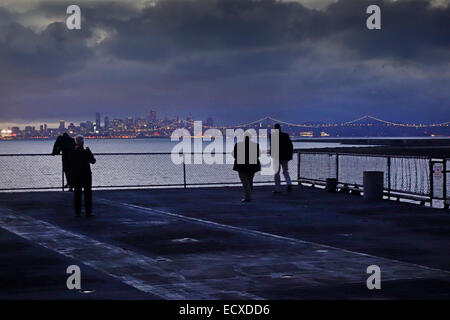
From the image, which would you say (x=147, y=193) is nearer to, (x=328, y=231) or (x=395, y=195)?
(x=395, y=195)

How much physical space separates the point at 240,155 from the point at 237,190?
488cm

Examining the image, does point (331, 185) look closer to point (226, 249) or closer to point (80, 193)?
point (80, 193)

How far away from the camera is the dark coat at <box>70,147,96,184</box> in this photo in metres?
18.6

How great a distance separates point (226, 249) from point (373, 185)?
34.3 feet

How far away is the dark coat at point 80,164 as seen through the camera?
60.9ft

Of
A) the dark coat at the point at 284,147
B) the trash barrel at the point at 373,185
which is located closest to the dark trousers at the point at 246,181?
the dark coat at the point at 284,147

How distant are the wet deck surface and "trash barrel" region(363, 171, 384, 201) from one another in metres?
0.57

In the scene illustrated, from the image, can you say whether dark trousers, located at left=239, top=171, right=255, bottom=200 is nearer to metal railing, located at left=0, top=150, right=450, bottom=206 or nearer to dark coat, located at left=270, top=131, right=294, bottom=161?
dark coat, located at left=270, top=131, right=294, bottom=161

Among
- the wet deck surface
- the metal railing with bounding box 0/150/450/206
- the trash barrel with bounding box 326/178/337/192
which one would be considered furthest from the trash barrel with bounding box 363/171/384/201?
the trash barrel with bounding box 326/178/337/192

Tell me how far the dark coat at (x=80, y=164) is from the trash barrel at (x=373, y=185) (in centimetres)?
839

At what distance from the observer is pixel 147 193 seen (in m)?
25.8

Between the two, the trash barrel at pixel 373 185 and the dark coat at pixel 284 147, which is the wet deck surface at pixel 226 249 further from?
the dark coat at pixel 284 147
